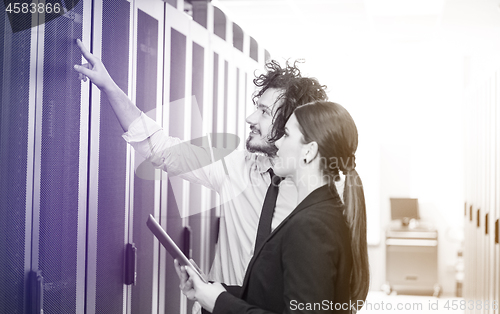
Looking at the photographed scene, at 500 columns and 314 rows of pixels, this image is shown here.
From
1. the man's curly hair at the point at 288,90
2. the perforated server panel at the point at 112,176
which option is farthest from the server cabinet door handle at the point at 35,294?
the man's curly hair at the point at 288,90

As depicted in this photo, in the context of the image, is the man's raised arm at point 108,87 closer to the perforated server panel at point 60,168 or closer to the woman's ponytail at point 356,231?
the perforated server panel at point 60,168

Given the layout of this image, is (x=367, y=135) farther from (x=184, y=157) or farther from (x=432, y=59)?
(x=184, y=157)

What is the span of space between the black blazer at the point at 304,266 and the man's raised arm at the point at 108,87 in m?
0.60

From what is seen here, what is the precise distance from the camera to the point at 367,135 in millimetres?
4898

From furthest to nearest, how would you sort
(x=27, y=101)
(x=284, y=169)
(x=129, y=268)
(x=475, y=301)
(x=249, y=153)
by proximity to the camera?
(x=475, y=301)
(x=249, y=153)
(x=129, y=268)
(x=284, y=169)
(x=27, y=101)

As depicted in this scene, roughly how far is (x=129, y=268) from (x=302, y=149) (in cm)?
75

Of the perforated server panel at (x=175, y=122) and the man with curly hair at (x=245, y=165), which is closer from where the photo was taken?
the man with curly hair at (x=245, y=165)

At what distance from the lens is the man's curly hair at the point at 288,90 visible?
1664 millimetres

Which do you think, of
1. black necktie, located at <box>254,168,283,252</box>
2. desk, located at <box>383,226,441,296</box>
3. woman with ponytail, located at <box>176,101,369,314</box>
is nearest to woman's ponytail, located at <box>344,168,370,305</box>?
woman with ponytail, located at <box>176,101,369,314</box>

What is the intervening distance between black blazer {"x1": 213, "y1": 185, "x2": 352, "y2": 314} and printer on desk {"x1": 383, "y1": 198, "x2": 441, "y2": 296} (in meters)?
3.67

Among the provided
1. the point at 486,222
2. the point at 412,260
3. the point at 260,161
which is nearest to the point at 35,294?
the point at 260,161

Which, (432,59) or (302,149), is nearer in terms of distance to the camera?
(302,149)

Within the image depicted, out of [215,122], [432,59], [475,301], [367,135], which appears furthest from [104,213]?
[432,59]

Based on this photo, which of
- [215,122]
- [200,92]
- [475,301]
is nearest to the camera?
[200,92]
